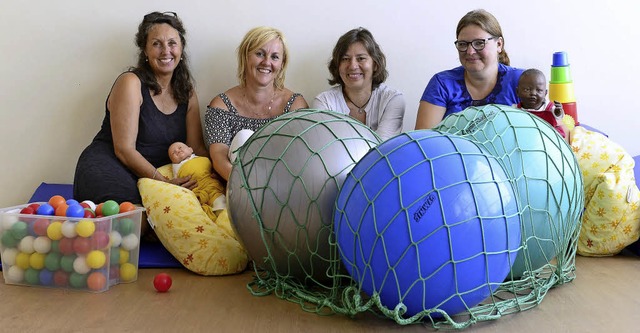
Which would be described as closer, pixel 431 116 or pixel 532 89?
pixel 532 89

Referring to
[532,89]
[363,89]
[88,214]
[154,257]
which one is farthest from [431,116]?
[88,214]

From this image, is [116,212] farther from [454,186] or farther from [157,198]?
[454,186]

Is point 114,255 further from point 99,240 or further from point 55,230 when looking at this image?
point 55,230

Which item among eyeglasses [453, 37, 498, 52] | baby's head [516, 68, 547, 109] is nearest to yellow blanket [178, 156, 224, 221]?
eyeglasses [453, 37, 498, 52]

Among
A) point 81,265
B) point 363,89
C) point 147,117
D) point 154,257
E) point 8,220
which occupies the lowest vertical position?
point 154,257

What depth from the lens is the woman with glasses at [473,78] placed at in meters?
3.56

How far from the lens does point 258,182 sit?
8.71 ft

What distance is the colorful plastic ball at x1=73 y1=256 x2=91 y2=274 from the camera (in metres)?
2.74

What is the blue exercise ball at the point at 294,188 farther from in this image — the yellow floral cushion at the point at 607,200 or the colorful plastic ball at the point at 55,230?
the yellow floral cushion at the point at 607,200

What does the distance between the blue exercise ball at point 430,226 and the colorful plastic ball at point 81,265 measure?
0.98 m

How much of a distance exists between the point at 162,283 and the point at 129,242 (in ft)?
0.76

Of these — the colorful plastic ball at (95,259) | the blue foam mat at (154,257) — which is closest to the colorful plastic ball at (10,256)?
the colorful plastic ball at (95,259)

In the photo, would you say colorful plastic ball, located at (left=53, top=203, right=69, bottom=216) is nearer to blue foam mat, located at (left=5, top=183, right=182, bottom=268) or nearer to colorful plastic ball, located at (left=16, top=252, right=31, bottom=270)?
colorful plastic ball, located at (left=16, top=252, right=31, bottom=270)

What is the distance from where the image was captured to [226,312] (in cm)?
254
